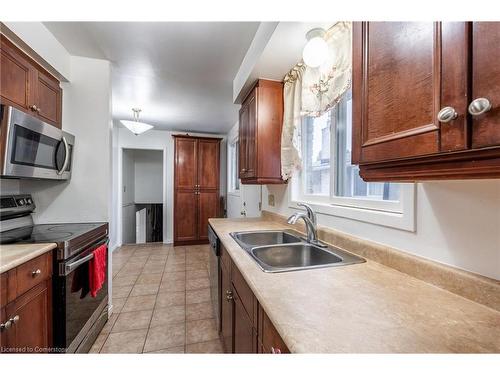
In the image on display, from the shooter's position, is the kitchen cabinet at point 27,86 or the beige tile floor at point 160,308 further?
the beige tile floor at point 160,308

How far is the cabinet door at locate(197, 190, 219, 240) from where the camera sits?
4.50m

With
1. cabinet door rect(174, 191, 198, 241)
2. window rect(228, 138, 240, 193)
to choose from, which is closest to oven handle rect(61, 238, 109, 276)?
cabinet door rect(174, 191, 198, 241)

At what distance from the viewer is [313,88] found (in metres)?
1.43

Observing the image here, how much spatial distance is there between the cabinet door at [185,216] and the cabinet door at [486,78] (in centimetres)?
434

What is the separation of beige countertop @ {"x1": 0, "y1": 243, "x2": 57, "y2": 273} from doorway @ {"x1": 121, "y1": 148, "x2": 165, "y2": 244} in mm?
4097

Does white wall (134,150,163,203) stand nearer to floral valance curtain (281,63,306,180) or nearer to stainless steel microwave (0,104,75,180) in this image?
stainless steel microwave (0,104,75,180)

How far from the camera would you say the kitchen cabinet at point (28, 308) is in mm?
1010

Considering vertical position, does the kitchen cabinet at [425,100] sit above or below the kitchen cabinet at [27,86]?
below

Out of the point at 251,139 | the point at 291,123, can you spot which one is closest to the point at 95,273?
the point at 251,139

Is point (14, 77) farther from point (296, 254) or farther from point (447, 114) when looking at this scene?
point (447, 114)

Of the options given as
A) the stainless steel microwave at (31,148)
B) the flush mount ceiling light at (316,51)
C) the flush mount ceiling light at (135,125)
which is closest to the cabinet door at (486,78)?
the flush mount ceiling light at (316,51)

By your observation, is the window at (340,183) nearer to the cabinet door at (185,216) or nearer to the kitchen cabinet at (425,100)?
the kitchen cabinet at (425,100)
